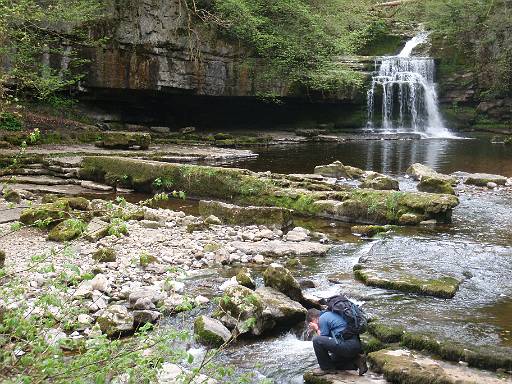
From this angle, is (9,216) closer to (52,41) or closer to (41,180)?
(41,180)

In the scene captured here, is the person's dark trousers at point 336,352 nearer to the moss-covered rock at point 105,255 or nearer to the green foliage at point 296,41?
the moss-covered rock at point 105,255

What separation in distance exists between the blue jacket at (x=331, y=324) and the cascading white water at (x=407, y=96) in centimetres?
2744

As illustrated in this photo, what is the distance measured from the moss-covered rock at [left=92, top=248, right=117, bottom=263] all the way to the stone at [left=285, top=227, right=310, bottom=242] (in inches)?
131

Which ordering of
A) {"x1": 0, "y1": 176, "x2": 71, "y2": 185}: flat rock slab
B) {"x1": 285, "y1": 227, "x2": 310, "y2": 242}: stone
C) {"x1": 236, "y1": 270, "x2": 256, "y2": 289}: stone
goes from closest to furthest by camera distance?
{"x1": 236, "y1": 270, "x2": 256, "y2": 289}: stone, {"x1": 285, "y1": 227, "x2": 310, "y2": 242}: stone, {"x1": 0, "y1": 176, "x2": 71, "y2": 185}: flat rock slab

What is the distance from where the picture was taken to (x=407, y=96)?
106 feet

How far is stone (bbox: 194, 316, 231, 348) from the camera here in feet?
19.6

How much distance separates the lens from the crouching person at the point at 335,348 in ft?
17.3

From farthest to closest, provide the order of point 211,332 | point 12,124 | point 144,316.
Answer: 1. point 12,124
2. point 144,316
3. point 211,332

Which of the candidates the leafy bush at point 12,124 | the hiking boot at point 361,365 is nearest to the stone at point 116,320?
the hiking boot at point 361,365

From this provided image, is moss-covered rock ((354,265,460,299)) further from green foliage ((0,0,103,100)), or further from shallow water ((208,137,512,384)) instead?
green foliage ((0,0,103,100))

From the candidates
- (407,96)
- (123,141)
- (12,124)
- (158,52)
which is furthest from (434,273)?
(407,96)

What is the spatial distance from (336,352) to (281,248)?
172 inches

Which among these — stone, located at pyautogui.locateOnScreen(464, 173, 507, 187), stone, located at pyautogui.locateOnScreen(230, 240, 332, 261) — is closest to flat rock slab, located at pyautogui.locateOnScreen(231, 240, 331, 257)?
stone, located at pyautogui.locateOnScreen(230, 240, 332, 261)

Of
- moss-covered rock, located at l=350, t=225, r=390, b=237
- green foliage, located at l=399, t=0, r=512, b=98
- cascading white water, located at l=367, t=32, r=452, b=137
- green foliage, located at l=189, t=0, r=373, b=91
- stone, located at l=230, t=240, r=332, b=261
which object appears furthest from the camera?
green foliage, located at l=399, t=0, r=512, b=98
